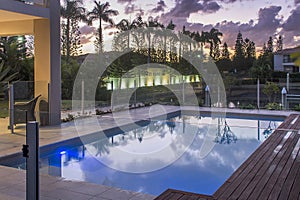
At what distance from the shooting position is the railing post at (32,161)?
2449 mm

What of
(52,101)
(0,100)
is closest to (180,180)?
(52,101)

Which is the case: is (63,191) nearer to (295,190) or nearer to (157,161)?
(157,161)

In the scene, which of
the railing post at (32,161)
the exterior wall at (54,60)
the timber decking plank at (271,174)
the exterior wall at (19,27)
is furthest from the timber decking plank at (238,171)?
the exterior wall at (19,27)

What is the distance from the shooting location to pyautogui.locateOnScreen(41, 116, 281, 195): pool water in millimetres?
4762

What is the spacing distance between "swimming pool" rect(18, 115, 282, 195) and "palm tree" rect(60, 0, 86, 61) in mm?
12215

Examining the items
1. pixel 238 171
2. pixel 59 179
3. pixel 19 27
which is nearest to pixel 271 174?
pixel 238 171

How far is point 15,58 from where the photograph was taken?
43.6 ft

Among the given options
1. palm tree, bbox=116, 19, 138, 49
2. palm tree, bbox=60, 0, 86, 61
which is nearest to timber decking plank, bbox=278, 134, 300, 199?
palm tree, bbox=116, 19, 138, 49

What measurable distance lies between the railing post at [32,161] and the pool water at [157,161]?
1738 millimetres

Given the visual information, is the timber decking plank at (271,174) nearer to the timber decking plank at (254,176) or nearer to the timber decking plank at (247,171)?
the timber decking plank at (254,176)

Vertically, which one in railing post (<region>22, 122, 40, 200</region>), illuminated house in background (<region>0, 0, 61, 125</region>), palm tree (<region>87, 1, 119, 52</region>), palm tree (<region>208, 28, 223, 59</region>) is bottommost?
railing post (<region>22, 122, 40, 200</region>)

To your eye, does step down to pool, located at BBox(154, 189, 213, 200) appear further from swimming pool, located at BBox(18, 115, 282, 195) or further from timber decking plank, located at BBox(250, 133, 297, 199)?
timber decking plank, located at BBox(250, 133, 297, 199)

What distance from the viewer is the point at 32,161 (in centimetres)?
247

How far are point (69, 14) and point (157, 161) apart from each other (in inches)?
601
